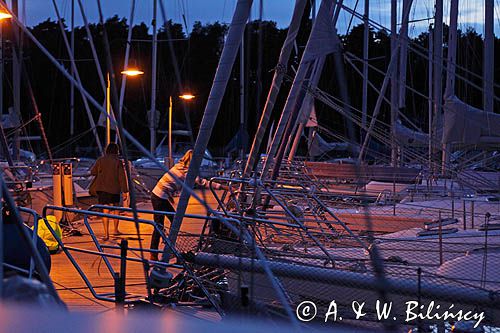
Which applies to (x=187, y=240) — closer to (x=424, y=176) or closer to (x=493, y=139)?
(x=493, y=139)

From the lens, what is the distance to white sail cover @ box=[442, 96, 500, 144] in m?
12.7

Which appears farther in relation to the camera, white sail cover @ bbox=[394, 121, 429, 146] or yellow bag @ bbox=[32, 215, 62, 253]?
white sail cover @ bbox=[394, 121, 429, 146]

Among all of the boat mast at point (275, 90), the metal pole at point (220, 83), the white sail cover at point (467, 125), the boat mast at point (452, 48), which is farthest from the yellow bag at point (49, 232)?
the boat mast at point (452, 48)

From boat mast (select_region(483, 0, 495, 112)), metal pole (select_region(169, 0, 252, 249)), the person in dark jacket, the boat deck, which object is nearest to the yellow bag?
the boat deck

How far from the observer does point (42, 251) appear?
5.84 meters

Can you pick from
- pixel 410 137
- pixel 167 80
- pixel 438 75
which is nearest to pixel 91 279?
pixel 438 75

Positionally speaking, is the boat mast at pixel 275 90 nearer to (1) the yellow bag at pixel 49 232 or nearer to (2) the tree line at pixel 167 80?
(1) the yellow bag at pixel 49 232

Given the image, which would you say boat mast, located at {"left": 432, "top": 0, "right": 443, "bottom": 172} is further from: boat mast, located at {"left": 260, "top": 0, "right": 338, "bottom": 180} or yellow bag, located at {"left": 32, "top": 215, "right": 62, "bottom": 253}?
yellow bag, located at {"left": 32, "top": 215, "right": 62, "bottom": 253}

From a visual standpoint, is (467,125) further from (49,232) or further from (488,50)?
(49,232)

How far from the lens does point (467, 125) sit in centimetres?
1268

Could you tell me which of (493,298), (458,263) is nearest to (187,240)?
(458,263)

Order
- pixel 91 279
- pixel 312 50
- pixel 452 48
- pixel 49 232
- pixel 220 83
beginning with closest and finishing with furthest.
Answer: pixel 220 83, pixel 91 279, pixel 312 50, pixel 49 232, pixel 452 48

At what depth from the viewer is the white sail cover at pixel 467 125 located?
1266 cm

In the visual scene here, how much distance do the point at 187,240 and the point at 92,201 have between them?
8273mm
